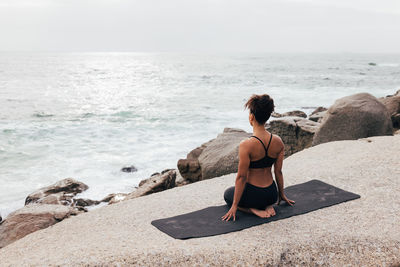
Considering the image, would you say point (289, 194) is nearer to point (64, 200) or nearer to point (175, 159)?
point (64, 200)

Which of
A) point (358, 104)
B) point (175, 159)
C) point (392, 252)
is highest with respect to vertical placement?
point (358, 104)

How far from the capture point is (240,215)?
14.8ft

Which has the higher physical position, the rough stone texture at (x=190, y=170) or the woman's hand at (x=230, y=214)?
the woman's hand at (x=230, y=214)

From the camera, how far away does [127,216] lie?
16.9 feet

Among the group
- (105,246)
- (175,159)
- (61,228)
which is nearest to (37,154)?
(175,159)

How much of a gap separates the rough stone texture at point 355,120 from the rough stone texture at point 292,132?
3.10ft

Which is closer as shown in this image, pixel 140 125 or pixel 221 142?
pixel 221 142

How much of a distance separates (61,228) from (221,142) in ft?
15.2

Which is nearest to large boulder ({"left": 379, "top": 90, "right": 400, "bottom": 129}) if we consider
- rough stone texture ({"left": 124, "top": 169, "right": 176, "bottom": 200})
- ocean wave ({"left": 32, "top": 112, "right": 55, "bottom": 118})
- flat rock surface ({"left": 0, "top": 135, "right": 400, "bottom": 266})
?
flat rock surface ({"left": 0, "top": 135, "right": 400, "bottom": 266})

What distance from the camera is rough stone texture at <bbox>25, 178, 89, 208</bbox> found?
8296 mm

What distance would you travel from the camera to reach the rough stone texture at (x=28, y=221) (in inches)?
222

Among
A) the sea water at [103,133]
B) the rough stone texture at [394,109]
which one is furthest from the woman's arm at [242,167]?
the rough stone texture at [394,109]

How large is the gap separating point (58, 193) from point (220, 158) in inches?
163

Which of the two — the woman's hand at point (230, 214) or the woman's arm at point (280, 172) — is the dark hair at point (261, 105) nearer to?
the woman's arm at point (280, 172)
